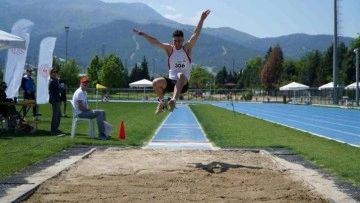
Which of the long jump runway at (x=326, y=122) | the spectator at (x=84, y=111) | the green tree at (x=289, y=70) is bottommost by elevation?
the long jump runway at (x=326, y=122)

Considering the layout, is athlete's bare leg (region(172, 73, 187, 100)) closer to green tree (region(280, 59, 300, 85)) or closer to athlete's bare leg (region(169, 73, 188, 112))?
athlete's bare leg (region(169, 73, 188, 112))

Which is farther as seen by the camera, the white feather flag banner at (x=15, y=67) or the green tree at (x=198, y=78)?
the green tree at (x=198, y=78)

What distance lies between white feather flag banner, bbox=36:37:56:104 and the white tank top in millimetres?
10712

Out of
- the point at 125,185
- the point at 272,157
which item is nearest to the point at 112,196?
the point at 125,185

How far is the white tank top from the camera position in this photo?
31.5 feet

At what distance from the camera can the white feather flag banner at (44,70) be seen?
773 inches

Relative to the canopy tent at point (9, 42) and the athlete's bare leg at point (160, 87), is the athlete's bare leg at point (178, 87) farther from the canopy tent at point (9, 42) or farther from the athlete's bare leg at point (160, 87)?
the canopy tent at point (9, 42)

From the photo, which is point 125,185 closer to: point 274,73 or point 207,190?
point 207,190

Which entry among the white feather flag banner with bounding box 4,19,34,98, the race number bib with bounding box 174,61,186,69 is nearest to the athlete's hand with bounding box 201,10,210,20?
the race number bib with bounding box 174,61,186,69

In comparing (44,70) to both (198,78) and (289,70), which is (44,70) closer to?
(198,78)

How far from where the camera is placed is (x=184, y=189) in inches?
274

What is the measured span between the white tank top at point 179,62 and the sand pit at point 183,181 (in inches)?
60.8

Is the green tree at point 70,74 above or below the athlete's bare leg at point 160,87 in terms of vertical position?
above

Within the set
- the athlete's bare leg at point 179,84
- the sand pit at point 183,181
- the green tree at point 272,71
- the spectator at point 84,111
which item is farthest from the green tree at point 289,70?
the sand pit at point 183,181
